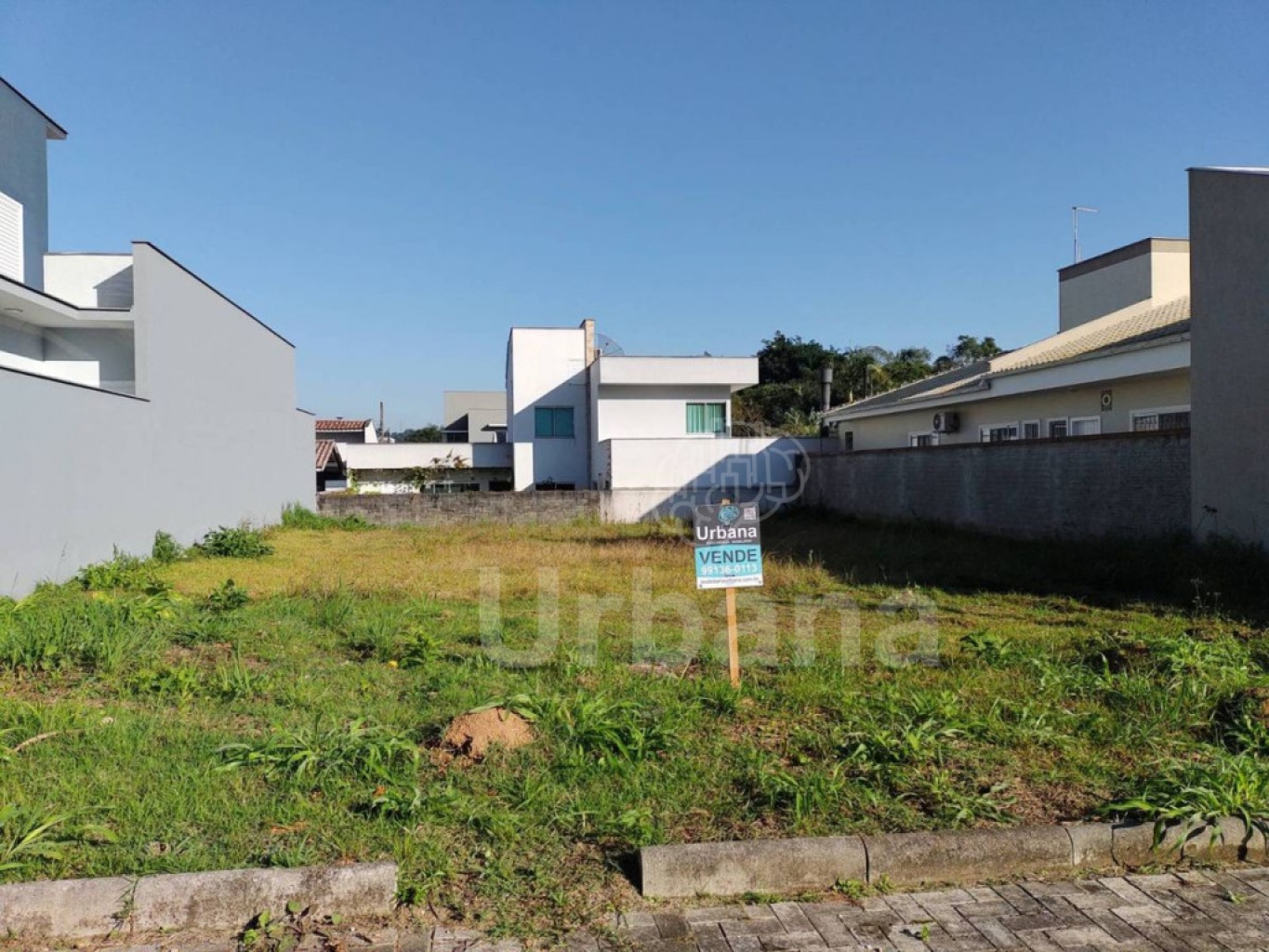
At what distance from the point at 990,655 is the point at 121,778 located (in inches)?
202

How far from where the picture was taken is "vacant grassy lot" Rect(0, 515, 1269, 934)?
3275mm

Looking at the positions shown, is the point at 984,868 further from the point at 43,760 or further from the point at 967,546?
the point at 967,546

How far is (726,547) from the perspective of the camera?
522cm

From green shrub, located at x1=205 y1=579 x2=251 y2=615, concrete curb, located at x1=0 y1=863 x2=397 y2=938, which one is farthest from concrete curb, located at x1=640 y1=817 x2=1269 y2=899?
green shrub, located at x1=205 y1=579 x2=251 y2=615

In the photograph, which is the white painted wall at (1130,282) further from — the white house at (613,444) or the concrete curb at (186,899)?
the concrete curb at (186,899)

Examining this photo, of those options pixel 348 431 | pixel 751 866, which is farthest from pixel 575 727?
pixel 348 431

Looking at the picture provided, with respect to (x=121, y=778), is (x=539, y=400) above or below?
above

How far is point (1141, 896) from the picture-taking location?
3.08 metres

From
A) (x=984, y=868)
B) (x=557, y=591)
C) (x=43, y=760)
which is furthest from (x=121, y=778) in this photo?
(x=557, y=591)

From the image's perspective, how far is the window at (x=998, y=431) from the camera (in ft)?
53.9

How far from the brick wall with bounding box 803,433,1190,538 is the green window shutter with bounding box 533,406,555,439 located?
1261 cm

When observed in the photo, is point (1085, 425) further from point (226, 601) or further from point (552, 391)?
point (552, 391)

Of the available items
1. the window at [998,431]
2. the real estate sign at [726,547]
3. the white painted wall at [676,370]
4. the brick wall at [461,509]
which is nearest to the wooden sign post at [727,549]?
the real estate sign at [726,547]

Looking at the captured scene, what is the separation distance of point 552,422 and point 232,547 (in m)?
16.1
